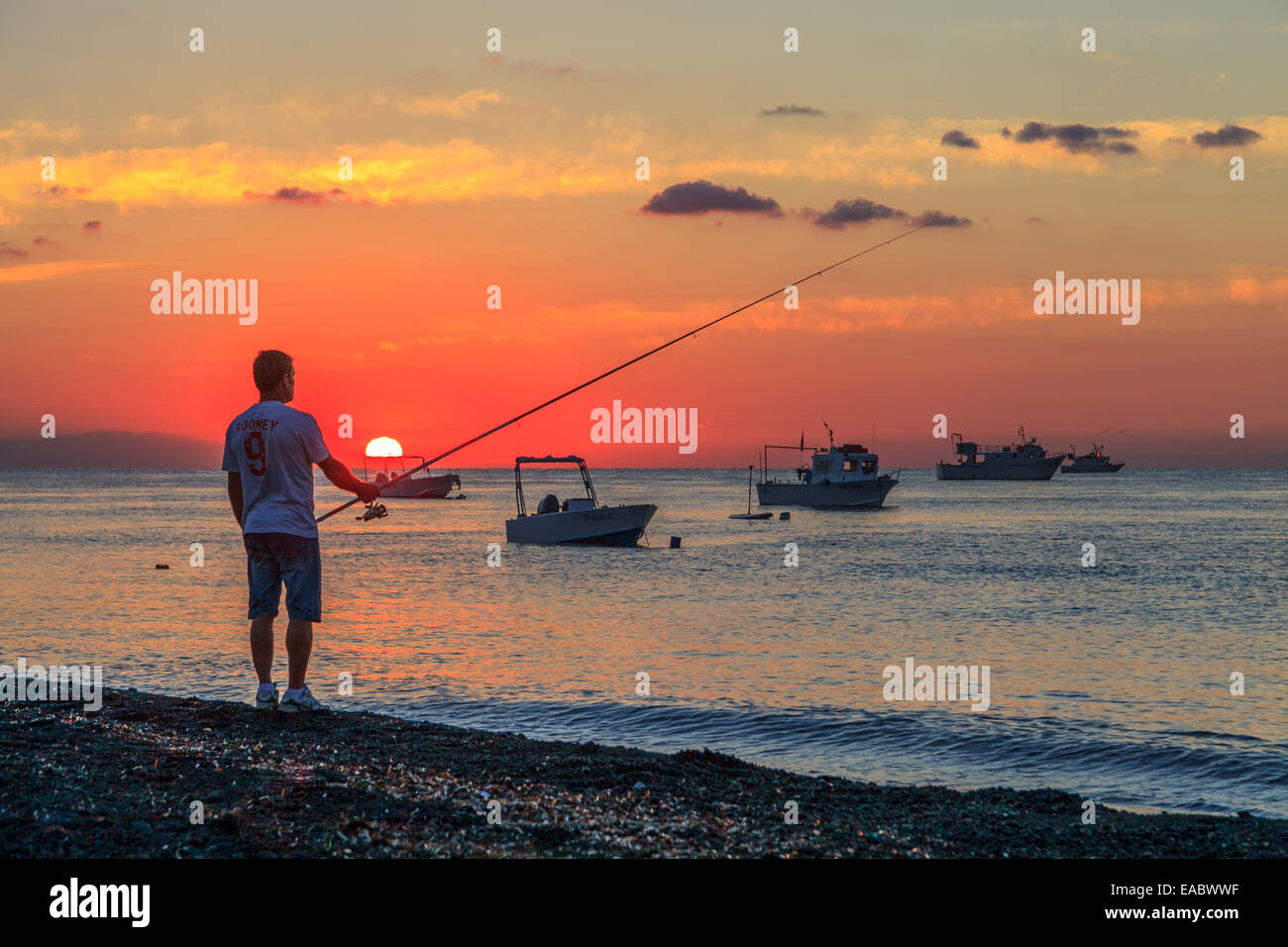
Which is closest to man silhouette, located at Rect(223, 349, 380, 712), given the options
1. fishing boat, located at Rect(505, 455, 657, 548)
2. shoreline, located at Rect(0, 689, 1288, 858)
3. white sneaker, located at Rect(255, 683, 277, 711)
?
white sneaker, located at Rect(255, 683, 277, 711)

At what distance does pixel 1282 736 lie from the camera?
42.0 ft

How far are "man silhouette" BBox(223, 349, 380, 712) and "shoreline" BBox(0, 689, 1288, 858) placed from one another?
1.02m

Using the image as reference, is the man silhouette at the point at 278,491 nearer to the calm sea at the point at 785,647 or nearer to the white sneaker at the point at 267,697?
the white sneaker at the point at 267,697

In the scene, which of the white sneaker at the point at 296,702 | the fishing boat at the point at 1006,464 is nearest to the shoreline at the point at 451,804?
the white sneaker at the point at 296,702

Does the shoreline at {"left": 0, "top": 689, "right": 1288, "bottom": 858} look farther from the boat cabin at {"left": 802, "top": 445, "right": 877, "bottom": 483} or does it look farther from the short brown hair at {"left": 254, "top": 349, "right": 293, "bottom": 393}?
the boat cabin at {"left": 802, "top": 445, "right": 877, "bottom": 483}

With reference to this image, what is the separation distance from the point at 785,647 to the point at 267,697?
43.4ft

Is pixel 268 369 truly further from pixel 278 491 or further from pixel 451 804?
pixel 451 804

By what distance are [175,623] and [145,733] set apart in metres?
15.7

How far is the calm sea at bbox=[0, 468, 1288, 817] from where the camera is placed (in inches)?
479

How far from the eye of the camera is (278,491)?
7457mm

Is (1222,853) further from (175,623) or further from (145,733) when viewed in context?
(175,623)

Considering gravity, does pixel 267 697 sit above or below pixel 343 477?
below

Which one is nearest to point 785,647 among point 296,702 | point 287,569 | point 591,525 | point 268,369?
point 296,702

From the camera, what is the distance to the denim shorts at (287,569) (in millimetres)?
7555
